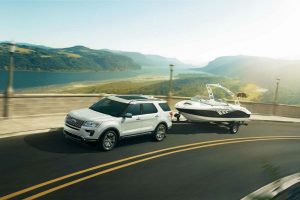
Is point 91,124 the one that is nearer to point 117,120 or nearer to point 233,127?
point 117,120

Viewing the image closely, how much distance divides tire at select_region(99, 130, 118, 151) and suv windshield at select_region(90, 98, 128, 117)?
81 cm

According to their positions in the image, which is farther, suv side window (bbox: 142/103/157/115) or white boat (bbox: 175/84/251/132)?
white boat (bbox: 175/84/251/132)

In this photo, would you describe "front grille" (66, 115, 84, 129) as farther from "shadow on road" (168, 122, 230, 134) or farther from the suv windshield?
"shadow on road" (168, 122, 230, 134)

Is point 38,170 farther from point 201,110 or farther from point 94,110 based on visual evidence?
point 201,110

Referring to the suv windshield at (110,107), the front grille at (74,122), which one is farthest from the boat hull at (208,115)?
the front grille at (74,122)

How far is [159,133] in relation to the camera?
1489 cm

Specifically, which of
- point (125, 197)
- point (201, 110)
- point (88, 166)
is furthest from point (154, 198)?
point (201, 110)

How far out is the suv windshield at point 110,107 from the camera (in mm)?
13180

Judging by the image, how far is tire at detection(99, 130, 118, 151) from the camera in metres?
12.2

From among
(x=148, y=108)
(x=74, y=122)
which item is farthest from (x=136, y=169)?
(x=148, y=108)

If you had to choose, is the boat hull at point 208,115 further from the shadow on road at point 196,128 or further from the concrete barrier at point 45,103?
the concrete barrier at point 45,103

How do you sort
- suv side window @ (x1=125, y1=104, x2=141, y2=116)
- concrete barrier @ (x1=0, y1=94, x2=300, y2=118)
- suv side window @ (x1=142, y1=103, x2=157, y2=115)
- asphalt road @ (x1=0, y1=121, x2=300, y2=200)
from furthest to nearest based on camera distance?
concrete barrier @ (x1=0, y1=94, x2=300, y2=118) < suv side window @ (x1=142, y1=103, x2=157, y2=115) < suv side window @ (x1=125, y1=104, x2=141, y2=116) < asphalt road @ (x1=0, y1=121, x2=300, y2=200)

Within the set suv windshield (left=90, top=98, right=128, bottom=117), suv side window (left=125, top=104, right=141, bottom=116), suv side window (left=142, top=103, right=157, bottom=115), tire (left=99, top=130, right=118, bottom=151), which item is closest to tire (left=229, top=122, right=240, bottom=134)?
suv side window (left=142, top=103, right=157, bottom=115)

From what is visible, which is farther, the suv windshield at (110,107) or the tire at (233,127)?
the tire at (233,127)
